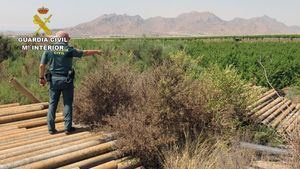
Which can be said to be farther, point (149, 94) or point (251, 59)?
point (251, 59)

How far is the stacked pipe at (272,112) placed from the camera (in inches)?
420

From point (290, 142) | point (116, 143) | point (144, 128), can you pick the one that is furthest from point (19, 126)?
point (290, 142)

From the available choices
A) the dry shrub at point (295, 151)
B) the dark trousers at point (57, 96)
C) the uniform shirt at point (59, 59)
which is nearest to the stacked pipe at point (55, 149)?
the dark trousers at point (57, 96)

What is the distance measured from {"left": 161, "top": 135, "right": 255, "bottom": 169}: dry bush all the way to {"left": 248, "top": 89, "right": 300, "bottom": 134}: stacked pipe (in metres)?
3.26

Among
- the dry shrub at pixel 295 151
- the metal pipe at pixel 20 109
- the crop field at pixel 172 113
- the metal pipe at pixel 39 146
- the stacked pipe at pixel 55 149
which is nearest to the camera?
the dry shrub at pixel 295 151

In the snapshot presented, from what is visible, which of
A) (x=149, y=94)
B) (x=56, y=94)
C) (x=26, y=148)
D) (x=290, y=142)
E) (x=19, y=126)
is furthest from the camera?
(x=19, y=126)

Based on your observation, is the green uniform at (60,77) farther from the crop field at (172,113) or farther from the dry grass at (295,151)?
the dry grass at (295,151)

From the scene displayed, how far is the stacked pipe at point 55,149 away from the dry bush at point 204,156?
0.71 meters

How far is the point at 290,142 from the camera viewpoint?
5477 mm

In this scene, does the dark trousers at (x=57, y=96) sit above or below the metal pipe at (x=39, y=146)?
above

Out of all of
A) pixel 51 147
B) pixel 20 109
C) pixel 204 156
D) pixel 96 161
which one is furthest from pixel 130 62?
pixel 204 156

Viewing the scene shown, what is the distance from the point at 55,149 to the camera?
20.9ft

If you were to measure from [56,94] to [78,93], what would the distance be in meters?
1.13

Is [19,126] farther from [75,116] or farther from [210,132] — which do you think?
[210,132]
